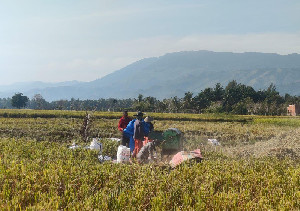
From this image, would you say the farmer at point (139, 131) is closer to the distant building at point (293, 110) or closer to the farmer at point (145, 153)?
the farmer at point (145, 153)

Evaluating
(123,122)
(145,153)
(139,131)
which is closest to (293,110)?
(123,122)

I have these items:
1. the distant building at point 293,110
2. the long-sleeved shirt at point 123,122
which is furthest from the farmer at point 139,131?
the distant building at point 293,110

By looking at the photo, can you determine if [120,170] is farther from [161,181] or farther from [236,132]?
Result: [236,132]

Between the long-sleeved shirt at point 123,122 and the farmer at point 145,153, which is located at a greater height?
the long-sleeved shirt at point 123,122

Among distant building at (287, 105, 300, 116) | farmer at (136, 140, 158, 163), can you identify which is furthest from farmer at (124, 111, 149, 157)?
distant building at (287, 105, 300, 116)

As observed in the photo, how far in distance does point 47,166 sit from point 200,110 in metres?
76.7

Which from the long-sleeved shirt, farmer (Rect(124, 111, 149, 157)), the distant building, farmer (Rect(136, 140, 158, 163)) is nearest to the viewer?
farmer (Rect(136, 140, 158, 163))

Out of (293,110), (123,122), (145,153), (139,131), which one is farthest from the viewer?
(293,110)

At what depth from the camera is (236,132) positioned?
23.9 m

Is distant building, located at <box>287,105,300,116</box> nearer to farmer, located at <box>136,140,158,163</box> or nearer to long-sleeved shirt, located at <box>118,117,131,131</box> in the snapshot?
long-sleeved shirt, located at <box>118,117,131,131</box>

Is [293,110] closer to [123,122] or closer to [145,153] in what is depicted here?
[123,122]

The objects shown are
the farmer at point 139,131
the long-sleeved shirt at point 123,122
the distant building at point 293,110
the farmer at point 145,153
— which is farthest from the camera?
the distant building at point 293,110

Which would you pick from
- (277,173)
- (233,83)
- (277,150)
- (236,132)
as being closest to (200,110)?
(233,83)

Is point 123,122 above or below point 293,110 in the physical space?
above
